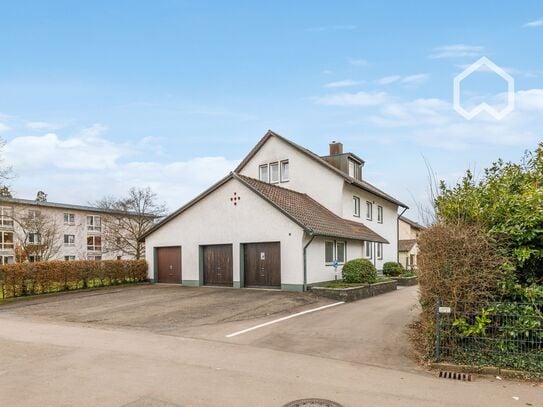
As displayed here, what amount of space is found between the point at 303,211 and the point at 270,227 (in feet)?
6.91

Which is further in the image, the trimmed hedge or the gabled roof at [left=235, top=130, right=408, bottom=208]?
the gabled roof at [left=235, top=130, right=408, bottom=208]

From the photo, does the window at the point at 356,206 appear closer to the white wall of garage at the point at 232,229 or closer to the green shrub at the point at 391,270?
the green shrub at the point at 391,270

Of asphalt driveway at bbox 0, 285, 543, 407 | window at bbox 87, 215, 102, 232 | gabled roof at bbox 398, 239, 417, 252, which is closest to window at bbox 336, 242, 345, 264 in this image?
asphalt driveway at bbox 0, 285, 543, 407

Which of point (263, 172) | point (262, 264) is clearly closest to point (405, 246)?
point (263, 172)

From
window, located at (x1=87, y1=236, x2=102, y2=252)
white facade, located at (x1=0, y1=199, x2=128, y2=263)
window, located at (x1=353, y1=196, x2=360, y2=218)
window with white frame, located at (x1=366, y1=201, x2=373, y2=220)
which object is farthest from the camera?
window, located at (x1=87, y1=236, x2=102, y2=252)

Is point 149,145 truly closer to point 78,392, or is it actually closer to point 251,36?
point 251,36

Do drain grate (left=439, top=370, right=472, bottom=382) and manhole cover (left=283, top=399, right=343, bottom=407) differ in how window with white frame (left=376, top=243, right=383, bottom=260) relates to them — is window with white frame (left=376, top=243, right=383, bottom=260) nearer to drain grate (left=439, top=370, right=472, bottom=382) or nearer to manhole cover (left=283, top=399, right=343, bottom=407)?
Result: drain grate (left=439, top=370, right=472, bottom=382)

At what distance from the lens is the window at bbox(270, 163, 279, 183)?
27422 millimetres

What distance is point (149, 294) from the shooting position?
19672 mm

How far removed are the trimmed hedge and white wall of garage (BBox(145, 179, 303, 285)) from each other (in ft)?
4.82

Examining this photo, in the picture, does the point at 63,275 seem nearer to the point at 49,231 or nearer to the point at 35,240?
the point at 49,231

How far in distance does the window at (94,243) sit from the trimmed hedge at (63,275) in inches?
1326

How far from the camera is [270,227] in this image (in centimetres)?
1992

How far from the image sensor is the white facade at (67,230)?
151 ft
